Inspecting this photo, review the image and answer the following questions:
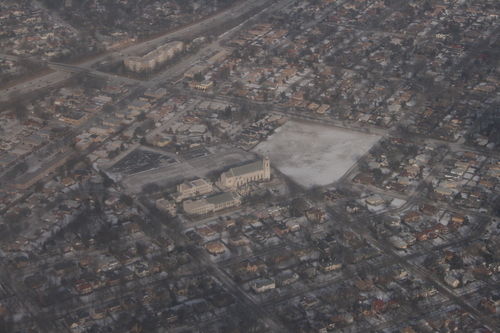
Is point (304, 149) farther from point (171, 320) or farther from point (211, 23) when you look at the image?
point (211, 23)

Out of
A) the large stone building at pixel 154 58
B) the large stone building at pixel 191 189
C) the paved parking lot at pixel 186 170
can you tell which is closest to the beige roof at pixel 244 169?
the large stone building at pixel 191 189

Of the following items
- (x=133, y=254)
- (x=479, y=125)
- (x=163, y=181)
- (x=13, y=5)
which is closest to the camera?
(x=133, y=254)

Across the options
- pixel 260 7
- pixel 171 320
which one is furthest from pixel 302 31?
pixel 171 320

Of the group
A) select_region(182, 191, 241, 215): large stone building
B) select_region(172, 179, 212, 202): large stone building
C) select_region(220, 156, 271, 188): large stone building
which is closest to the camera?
select_region(182, 191, 241, 215): large stone building

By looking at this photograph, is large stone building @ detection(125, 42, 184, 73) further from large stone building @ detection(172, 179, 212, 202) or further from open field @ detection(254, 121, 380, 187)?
large stone building @ detection(172, 179, 212, 202)

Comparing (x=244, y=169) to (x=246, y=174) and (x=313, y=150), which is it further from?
(x=313, y=150)

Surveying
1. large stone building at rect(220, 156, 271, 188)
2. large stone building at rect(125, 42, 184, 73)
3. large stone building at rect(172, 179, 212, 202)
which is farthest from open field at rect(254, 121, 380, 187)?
large stone building at rect(125, 42, 184, 73)

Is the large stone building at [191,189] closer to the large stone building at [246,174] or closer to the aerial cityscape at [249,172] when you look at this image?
Result: the aerial cityscape at [249,172]
